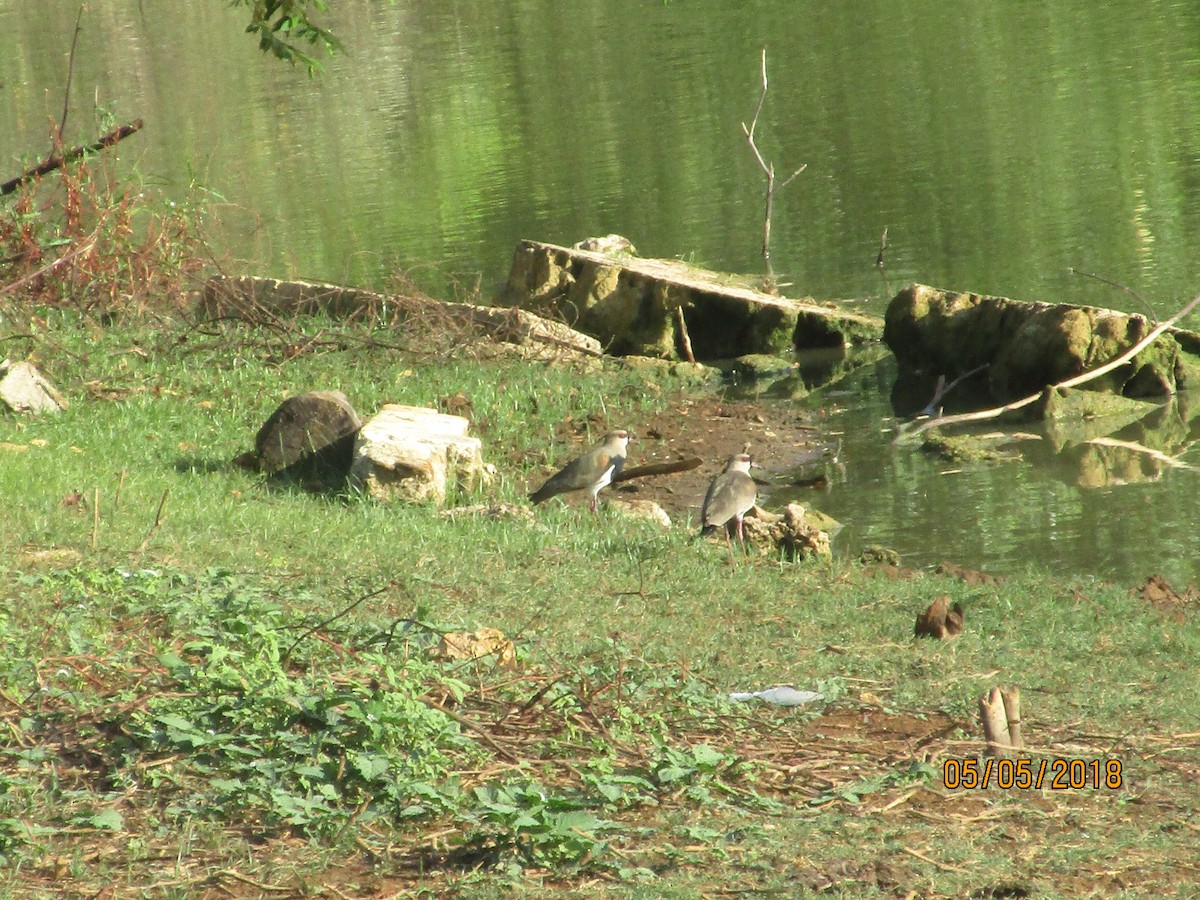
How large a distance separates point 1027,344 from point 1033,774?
9.12 meters

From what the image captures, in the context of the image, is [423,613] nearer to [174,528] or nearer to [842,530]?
[174,528]

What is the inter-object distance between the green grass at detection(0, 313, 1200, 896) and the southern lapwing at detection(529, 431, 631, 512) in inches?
51.4

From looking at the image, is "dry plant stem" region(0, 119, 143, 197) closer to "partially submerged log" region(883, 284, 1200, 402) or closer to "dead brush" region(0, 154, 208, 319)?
"dead brush" region(0, 154, 208, 319)

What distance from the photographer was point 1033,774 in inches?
209

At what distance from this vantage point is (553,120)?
28.6 meters

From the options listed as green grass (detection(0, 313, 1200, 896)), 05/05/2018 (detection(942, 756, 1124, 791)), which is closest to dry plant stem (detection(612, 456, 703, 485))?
green grass (detection(0, 313, 1200, 896))

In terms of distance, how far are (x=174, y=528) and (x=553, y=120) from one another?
859 inches

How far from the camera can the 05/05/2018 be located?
5219 mm

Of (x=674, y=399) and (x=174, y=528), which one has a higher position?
(x=174, y=528)

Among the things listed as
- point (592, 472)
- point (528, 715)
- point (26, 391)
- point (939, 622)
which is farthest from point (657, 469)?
point (528, 715)

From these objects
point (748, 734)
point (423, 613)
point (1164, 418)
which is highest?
point (423, 613)

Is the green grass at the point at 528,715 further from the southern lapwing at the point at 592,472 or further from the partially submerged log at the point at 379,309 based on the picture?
the partially submerged log at the point at 379,309

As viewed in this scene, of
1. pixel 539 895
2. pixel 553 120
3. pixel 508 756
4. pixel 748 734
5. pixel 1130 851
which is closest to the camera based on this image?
pixel 539 895

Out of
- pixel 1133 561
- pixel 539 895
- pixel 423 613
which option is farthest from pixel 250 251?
pixel 539 895
